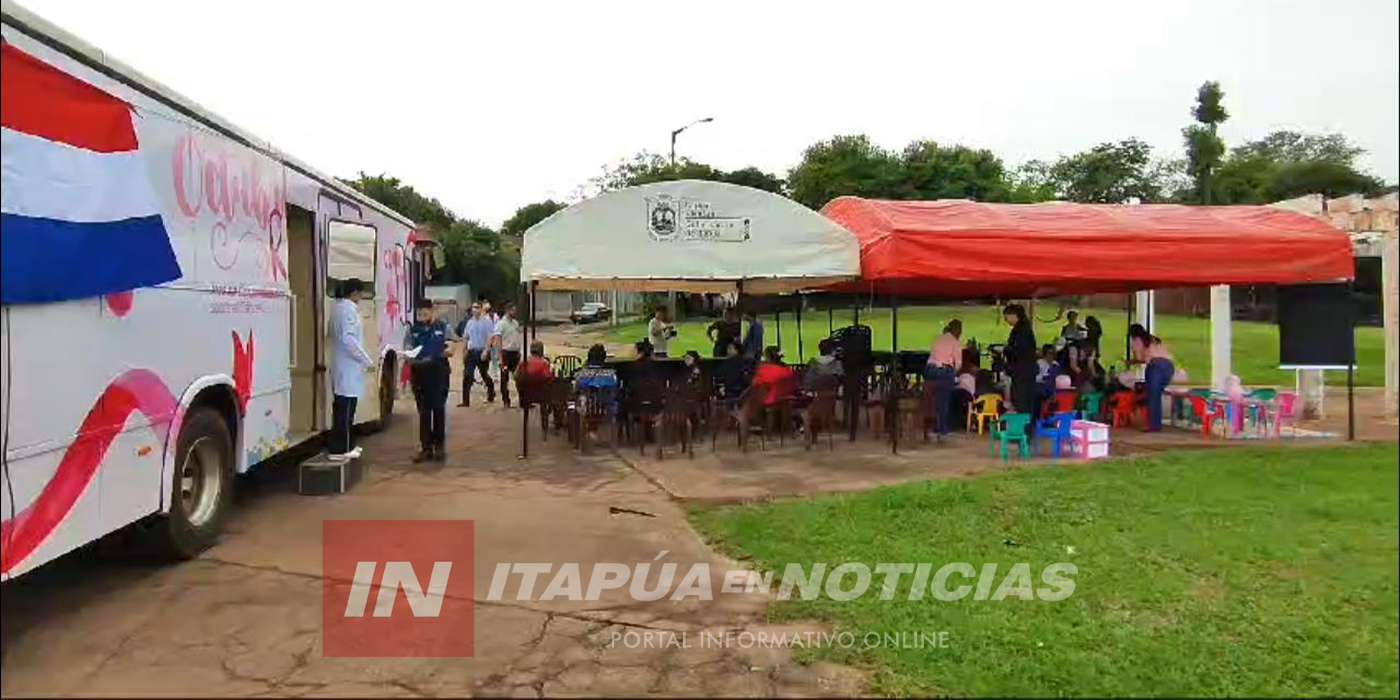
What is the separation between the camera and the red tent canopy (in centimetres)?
1009

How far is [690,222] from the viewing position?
34.5 feet

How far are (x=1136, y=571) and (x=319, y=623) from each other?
451cm

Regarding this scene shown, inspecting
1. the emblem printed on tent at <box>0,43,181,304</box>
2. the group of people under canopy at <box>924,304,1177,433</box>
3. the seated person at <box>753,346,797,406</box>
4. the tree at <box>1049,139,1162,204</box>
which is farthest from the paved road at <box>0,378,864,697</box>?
the tree at <box>1049,139,1162,204</box>

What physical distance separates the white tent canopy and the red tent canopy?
0.59 m

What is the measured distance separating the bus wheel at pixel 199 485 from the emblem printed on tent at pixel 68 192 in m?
1.23

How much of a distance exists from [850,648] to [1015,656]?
0.74m

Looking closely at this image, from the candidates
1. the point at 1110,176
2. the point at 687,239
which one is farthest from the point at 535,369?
the point at 1110,176

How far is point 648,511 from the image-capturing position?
780 centimetres

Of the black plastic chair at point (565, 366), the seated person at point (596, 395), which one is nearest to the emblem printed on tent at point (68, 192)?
the seated person at point (596, 395)

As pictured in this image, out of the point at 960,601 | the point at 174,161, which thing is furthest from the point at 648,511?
the point at 174,161

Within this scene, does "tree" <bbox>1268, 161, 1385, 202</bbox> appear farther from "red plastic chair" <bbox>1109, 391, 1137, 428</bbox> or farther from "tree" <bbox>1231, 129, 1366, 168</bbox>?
"red plastic chair" <bbox>1109, 391, 1137, 428</bbox>

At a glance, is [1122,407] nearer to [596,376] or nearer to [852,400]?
[852,400]

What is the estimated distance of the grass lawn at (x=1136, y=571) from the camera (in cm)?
427

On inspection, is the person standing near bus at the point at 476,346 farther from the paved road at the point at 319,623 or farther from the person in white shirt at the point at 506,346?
the paved road at the point at 319,623
